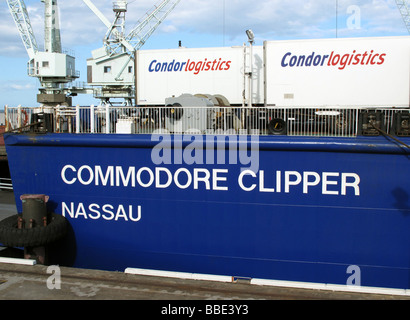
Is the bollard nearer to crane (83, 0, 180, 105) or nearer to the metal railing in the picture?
the metal railing

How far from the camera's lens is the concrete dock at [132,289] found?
17.4 feet

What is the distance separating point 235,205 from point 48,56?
37487 mm

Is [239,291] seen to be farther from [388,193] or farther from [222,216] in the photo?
[388,193]

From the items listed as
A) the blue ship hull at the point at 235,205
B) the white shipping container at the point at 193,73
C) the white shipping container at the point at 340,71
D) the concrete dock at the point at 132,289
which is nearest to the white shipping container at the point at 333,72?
the white shipping container at the point at 340,71

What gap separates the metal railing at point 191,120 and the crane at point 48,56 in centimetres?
3227

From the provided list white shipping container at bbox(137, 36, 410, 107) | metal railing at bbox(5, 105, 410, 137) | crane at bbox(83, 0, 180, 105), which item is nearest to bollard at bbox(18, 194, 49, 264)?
metal railing at bbox(5, 105, 410, 137)

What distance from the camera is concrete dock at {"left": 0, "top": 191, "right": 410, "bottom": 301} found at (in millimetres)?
5305

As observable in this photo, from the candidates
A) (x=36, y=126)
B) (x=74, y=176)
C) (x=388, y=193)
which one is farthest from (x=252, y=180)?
(x=36, y=126)

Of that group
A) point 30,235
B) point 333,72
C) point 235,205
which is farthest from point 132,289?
point 333,72

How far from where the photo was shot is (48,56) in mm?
39250

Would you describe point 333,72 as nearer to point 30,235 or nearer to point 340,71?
point 340,71

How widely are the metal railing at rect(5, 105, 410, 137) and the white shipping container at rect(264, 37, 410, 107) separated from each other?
3.22 m

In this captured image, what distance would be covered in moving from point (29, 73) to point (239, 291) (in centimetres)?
4121

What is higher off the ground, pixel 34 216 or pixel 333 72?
pixel 333 72
